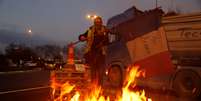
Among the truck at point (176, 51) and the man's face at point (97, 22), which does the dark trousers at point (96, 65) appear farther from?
the truck at point (176, 51)

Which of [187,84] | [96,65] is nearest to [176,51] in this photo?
[187,84]

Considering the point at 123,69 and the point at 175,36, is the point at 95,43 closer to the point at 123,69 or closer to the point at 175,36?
the point at 175,36

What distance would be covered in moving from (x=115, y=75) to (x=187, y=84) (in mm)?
4442

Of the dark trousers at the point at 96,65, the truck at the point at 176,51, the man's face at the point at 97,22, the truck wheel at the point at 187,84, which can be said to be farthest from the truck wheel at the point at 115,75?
the man's face at the point at 97,22

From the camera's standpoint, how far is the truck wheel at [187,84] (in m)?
13.3

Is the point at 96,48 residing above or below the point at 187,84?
above

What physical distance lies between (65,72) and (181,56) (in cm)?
494

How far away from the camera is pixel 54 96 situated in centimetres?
1011

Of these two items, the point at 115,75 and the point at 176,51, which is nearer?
the point at 176,51

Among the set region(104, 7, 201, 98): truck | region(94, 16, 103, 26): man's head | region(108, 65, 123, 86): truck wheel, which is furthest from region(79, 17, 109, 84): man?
region(108, 65, 123, 86): truck wheel

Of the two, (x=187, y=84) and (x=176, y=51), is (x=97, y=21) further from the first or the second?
(x=187, y=84)

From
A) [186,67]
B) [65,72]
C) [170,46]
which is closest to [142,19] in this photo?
[170,46]

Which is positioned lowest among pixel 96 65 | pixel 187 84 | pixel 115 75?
pixel 187 84

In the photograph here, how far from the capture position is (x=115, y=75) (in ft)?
58.1
